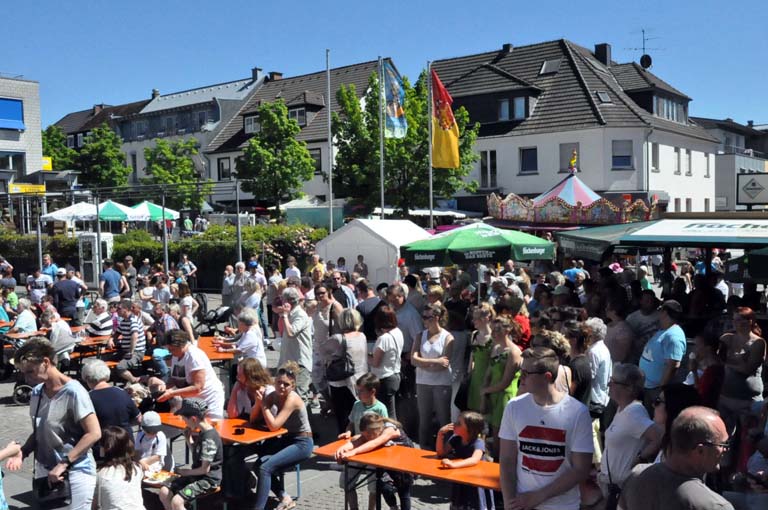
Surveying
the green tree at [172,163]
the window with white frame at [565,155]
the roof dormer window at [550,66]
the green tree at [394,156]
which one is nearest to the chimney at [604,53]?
the roof dormer window at [550,66]

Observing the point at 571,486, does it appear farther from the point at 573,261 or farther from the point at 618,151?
the point at 618,151

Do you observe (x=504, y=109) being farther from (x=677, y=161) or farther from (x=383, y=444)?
(x=383, y=444)

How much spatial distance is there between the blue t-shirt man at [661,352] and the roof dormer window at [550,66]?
32.5 metres

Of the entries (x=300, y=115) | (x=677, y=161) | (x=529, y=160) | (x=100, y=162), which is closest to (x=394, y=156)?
(x=529, y=160)

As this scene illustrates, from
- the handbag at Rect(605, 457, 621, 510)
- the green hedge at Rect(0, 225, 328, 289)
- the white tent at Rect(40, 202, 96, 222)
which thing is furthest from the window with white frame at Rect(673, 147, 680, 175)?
the handbag at Rect(605, 457, 621, 510)

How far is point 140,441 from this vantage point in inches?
265

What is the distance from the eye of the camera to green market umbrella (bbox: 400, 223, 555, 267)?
12.1 m

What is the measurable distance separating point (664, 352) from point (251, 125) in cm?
4229

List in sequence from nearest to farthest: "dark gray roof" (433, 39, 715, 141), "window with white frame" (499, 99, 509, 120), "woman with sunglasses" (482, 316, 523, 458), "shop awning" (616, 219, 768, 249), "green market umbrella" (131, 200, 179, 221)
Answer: "woman with sunglasses" (482, 316, 523, 458), "shop awning" (616, 219, 768, 249), "green market umbrella" (131, 200, 179, 221), "dark gray roof" (433, 39, 715, 141), "window with white frame" (499, 99, 509, 120)

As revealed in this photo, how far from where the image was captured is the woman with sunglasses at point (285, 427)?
6457mm

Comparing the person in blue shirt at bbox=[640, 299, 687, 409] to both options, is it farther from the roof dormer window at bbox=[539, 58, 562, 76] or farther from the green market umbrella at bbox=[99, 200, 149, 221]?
the roof dormer window at bbox=[539, 58, 562, 76]

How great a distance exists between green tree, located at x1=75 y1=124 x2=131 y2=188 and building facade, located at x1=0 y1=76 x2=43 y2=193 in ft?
9.04

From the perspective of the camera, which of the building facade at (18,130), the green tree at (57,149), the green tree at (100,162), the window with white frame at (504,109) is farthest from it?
the green tree at (57,149)

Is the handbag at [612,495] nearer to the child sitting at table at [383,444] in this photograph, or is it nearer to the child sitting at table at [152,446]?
the child sitting at table at [383,444]
